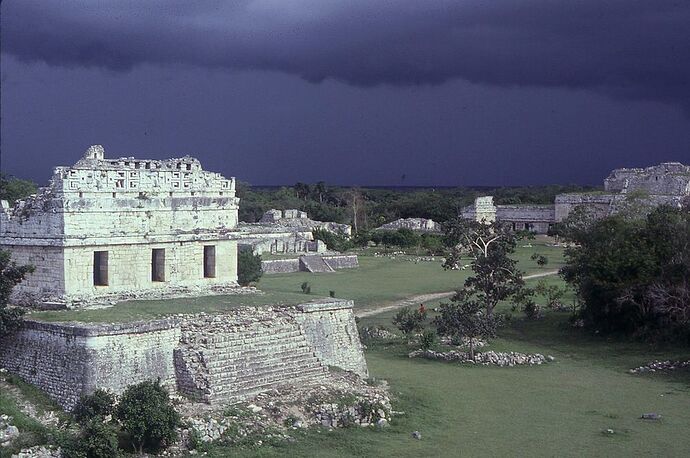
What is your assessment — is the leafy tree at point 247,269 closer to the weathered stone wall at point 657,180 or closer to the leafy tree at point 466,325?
the leafy tree at point 466,325

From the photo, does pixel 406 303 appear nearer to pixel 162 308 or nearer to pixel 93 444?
pixel 162 308

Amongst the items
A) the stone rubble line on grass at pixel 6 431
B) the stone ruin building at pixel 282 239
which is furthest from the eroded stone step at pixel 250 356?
the stone ruin building at pixel 282 239

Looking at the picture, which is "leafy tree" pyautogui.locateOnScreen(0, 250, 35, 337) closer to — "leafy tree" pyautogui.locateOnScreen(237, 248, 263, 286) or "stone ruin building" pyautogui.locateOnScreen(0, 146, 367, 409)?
"stone ruin building" pyautogui.locateOnScreen(0, 146, 367, 409)

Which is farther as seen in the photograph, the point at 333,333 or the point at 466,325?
the point at 466,325

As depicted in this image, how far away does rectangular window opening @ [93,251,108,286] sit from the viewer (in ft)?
63.9

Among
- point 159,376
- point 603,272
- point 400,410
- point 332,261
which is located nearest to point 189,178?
point 159,376

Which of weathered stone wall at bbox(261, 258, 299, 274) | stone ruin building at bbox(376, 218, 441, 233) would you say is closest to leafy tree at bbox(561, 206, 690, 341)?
weathered stone wall at bbox(261, 258, 299, 274)

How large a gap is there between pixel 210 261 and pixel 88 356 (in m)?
6.86

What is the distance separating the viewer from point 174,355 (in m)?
16.7

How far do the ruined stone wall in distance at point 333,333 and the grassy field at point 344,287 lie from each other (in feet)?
2.41

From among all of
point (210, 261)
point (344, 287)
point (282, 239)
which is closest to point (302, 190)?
point (282, 239)

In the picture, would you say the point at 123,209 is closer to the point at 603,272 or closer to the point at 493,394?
the point at 493,394

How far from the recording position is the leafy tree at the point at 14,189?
3845cm

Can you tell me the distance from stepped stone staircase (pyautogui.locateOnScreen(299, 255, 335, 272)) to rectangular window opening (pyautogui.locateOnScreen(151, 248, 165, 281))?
23404 millimetres
